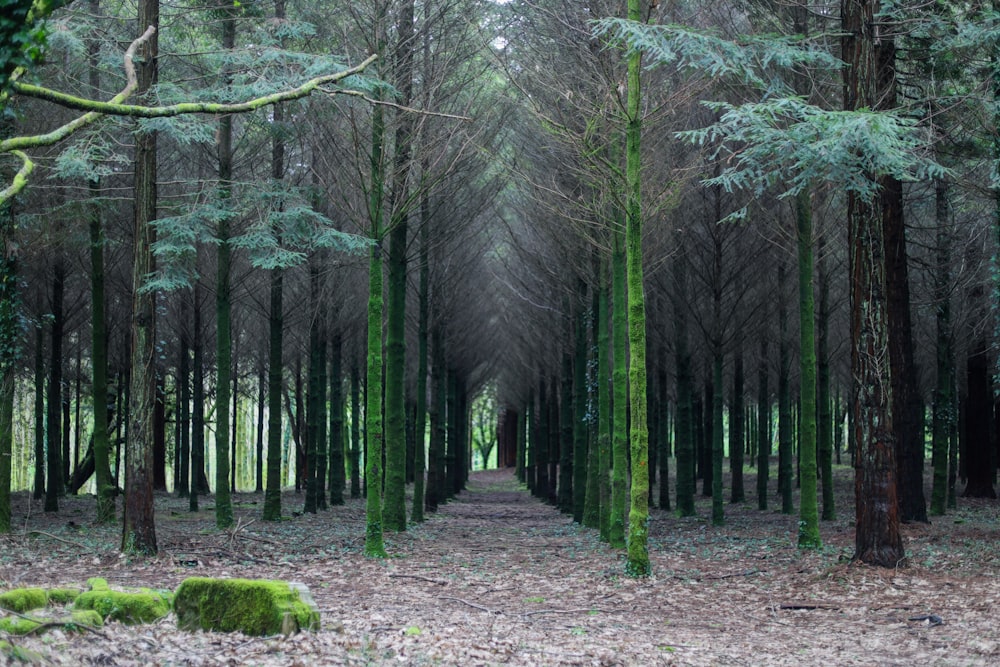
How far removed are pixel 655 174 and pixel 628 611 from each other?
744cm

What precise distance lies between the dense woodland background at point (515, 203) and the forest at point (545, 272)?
10cm

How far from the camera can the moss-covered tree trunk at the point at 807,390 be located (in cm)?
1343

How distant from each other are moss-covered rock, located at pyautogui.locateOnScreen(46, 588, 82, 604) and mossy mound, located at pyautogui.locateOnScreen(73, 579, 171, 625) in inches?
8.2

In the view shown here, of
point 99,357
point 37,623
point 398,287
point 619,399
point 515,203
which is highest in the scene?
point 515,203

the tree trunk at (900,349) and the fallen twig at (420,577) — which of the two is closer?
the fallen twig at (420,577)

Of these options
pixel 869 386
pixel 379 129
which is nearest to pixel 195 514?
pixel 379 129

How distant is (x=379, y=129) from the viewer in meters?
13.8

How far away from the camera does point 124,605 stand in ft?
23.7

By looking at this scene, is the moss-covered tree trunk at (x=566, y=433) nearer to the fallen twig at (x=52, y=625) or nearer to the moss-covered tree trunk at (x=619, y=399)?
the moss-covered tree trunk at (x=619, y=399)

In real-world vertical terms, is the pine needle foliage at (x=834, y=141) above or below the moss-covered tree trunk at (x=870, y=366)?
above

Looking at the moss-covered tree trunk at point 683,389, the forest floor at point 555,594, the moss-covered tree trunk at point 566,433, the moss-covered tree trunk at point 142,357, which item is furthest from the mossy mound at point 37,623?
the moss-covered tree trunk at point 566,433

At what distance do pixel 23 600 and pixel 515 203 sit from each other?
1575 cm

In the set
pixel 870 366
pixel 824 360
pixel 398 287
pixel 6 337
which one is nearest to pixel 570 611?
pixel 870 366

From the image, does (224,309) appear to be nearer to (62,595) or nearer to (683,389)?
(62,595)
